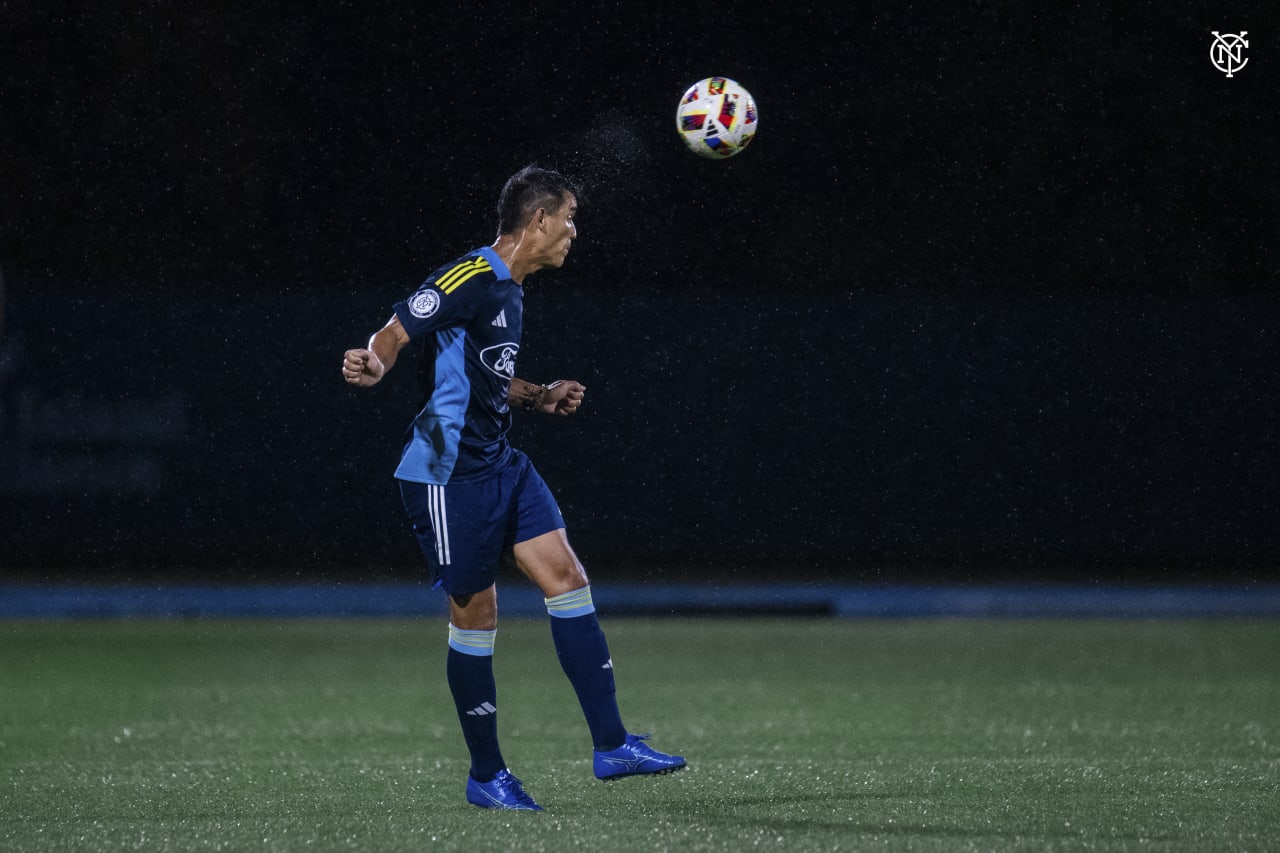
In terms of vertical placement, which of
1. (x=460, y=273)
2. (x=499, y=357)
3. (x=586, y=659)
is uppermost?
(x=460, y=273)

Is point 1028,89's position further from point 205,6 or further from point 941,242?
point 205,6

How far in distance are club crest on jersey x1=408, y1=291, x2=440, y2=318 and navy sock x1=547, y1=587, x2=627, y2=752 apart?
3.26ft

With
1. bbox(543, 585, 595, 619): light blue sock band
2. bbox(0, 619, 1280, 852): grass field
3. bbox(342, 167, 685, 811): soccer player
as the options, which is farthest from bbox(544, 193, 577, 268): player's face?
bbox(0, 619, 1280, 852): grass field

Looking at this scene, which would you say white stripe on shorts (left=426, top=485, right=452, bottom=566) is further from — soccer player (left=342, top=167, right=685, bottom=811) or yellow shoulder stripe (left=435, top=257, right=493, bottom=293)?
yellow shoulder stripe (left=435, top=257, right=493, bottom=293)

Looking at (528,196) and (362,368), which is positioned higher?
(528,196)

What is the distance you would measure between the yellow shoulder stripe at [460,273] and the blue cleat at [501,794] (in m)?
1.52

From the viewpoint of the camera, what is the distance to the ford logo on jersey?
5.13 m

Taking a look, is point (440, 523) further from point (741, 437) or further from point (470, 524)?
point (741, 437)

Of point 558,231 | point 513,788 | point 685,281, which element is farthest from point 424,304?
point 685,281

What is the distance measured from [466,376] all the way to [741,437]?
9.80 m

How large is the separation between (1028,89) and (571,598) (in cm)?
1237

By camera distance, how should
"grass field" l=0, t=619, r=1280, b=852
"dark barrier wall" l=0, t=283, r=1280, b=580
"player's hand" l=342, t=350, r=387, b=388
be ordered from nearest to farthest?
"player's hand" l=342, t=350, r=387, b=388 < "grass field" l=0, t=619, r=1280, b=852 < "dark barrier wall" l=0, t=283, r=1280, b=580

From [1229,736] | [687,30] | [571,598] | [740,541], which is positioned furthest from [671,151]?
[571,598]

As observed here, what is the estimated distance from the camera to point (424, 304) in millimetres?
4941
